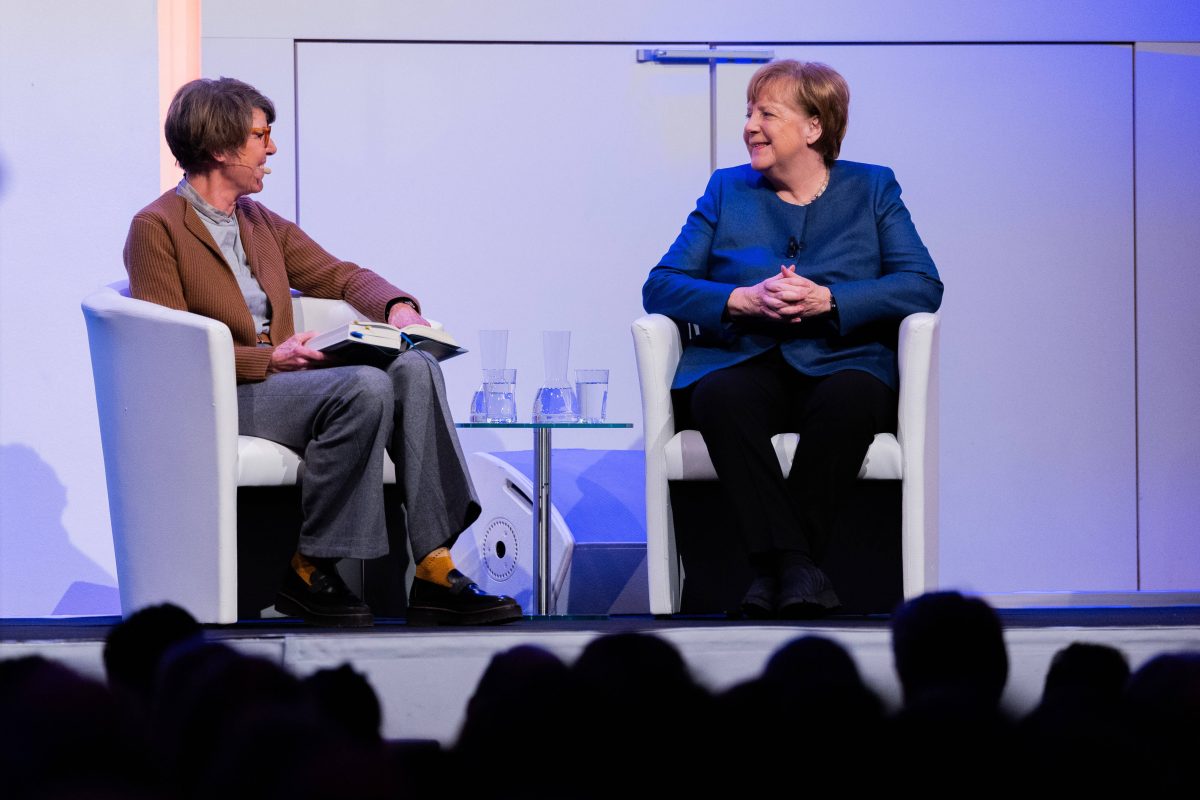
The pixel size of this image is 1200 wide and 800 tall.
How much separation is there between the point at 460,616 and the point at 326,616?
0.75ft

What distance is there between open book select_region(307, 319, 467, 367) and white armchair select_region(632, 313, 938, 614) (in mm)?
392

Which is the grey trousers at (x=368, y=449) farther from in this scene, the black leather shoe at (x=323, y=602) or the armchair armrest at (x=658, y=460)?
the armchair armrest at (x=658, y=460)

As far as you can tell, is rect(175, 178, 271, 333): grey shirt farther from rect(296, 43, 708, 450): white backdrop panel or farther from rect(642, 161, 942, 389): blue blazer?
rect(296, 43, 708, 450): white backdrop panel

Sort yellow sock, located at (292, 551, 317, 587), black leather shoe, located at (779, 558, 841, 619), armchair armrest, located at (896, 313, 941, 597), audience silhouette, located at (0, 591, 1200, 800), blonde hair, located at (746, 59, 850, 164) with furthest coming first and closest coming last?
blonde hair, located at (746, 59, 850, 164) < armchair armrest, located at (896, 313, 941, 597) < yellow sock, located at (292, 551, 317, 587) < black leather shoe, located at (779, 558, 841, 619) < audience silhouette, located at (0, 591, 1200, 800)

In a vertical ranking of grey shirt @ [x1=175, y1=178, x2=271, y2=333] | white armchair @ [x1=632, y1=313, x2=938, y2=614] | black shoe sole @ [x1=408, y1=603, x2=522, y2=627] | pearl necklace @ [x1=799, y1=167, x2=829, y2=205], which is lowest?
black shoe sole @ [x1=408, y1=603, x2=522, y2=627]

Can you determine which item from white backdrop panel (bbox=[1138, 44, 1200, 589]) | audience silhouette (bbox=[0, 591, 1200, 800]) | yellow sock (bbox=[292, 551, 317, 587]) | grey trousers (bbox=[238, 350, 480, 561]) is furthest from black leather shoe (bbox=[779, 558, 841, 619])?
white backdrop panel (bbox=[1138, 44, 1200, 589])

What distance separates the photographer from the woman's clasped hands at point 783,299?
2500 millimetres

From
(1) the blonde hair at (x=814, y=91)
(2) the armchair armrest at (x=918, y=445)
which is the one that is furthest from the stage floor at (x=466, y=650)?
(1) the blonde hair at (x=814, y=91)

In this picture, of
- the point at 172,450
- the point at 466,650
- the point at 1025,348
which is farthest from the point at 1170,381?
the point at 466,650

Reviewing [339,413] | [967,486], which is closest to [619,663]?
[339,413]

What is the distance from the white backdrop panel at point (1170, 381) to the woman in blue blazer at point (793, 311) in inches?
78.3

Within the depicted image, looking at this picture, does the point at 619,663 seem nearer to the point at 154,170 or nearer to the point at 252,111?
the point at 252,111

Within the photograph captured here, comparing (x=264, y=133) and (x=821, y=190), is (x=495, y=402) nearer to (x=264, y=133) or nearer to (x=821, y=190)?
(x=264, y=133)

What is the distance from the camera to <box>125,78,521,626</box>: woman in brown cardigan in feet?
7.61
